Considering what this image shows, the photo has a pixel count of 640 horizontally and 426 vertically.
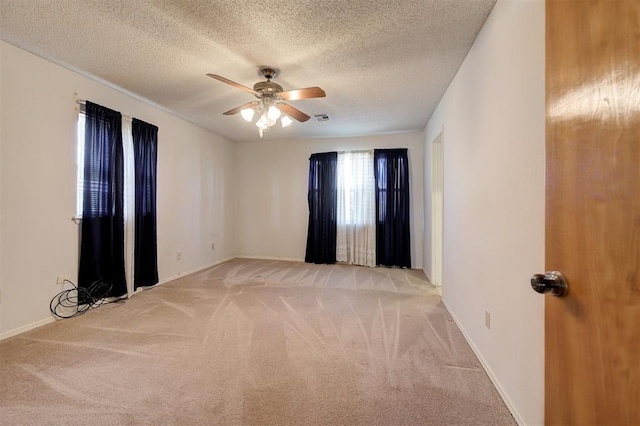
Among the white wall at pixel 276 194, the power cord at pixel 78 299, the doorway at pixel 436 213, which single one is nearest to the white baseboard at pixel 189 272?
the white wall at pixel 276 194

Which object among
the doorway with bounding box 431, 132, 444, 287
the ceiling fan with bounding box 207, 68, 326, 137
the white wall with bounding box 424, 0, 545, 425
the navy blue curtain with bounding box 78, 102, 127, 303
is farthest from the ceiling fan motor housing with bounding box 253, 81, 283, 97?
the doorway with bounding box 431, 132, 444, 287

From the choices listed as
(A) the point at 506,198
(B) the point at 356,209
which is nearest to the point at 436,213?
(B) the point at 356,209

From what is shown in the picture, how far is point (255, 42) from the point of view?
2.23 metres

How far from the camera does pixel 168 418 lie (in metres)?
1.47

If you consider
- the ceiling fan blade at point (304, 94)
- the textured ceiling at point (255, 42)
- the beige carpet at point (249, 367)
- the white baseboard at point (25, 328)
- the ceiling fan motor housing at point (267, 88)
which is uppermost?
the textured ceiling at point (255, 42)

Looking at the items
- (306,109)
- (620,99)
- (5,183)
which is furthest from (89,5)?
(620,99)

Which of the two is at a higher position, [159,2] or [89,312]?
[159,2]

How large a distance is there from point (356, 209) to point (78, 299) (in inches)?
162

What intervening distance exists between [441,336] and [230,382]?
1753mm

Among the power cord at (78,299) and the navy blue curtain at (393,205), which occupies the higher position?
the navy blue curtain at (393,205)

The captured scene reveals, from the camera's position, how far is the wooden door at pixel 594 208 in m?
0.53

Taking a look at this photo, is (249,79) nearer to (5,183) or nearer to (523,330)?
(5,183)

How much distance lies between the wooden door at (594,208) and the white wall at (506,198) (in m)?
0.61

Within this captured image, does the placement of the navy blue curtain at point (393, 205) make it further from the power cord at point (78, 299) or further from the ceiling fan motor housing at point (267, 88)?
the power cord at point (78, 299)
